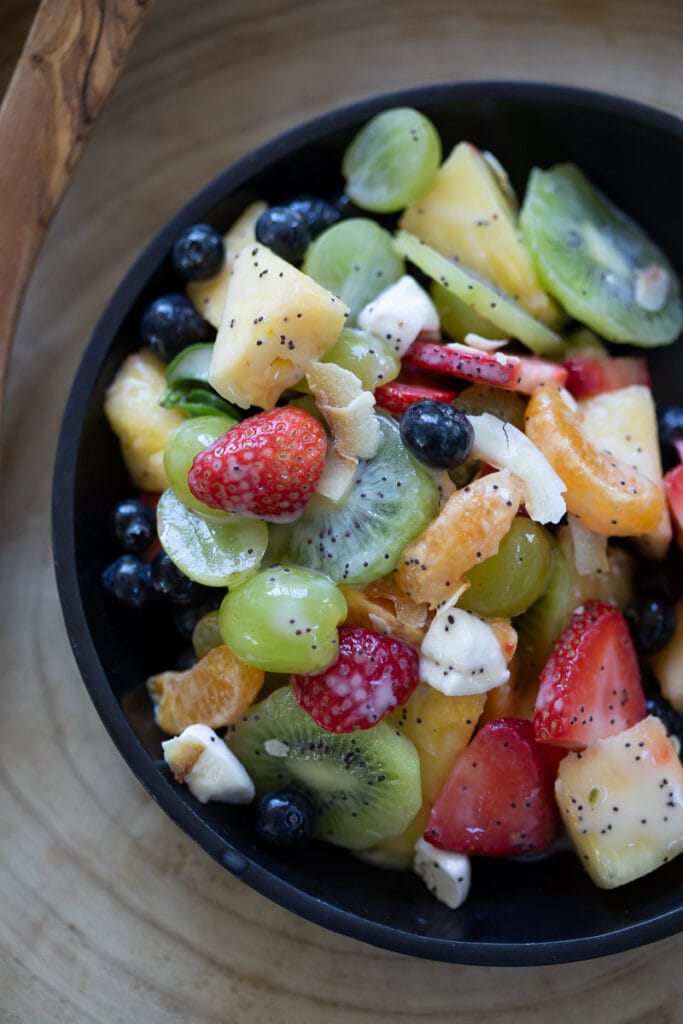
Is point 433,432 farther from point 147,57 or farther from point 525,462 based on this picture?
point 147,57

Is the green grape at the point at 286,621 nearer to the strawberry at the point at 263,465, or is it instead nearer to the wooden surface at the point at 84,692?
the strawberry at the point at 263,465

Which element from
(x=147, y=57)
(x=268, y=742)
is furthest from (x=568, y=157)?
(x=268, y=742)

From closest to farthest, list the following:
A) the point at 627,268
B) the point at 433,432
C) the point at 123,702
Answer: the point at 433,432, the point at 123,702, the point at 627,268

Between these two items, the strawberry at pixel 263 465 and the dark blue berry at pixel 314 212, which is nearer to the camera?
the strawberry at pixel 263 465

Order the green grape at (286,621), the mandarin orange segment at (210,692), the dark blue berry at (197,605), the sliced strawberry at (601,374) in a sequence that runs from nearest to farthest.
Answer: the green grape at (286,621), the mandarin orange segment at (210,692), the dark blue berry at (197,605), the sliced strawberry at (601,374)

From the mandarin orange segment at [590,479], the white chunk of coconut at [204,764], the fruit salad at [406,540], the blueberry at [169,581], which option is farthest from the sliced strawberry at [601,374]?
the white chunk of coconut at [204,764]

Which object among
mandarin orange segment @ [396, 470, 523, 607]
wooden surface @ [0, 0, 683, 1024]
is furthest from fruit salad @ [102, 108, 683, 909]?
wooden surface @ [0, 0, 683, 1024]

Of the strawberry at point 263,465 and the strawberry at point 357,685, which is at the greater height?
the strawberry at point 263,465
